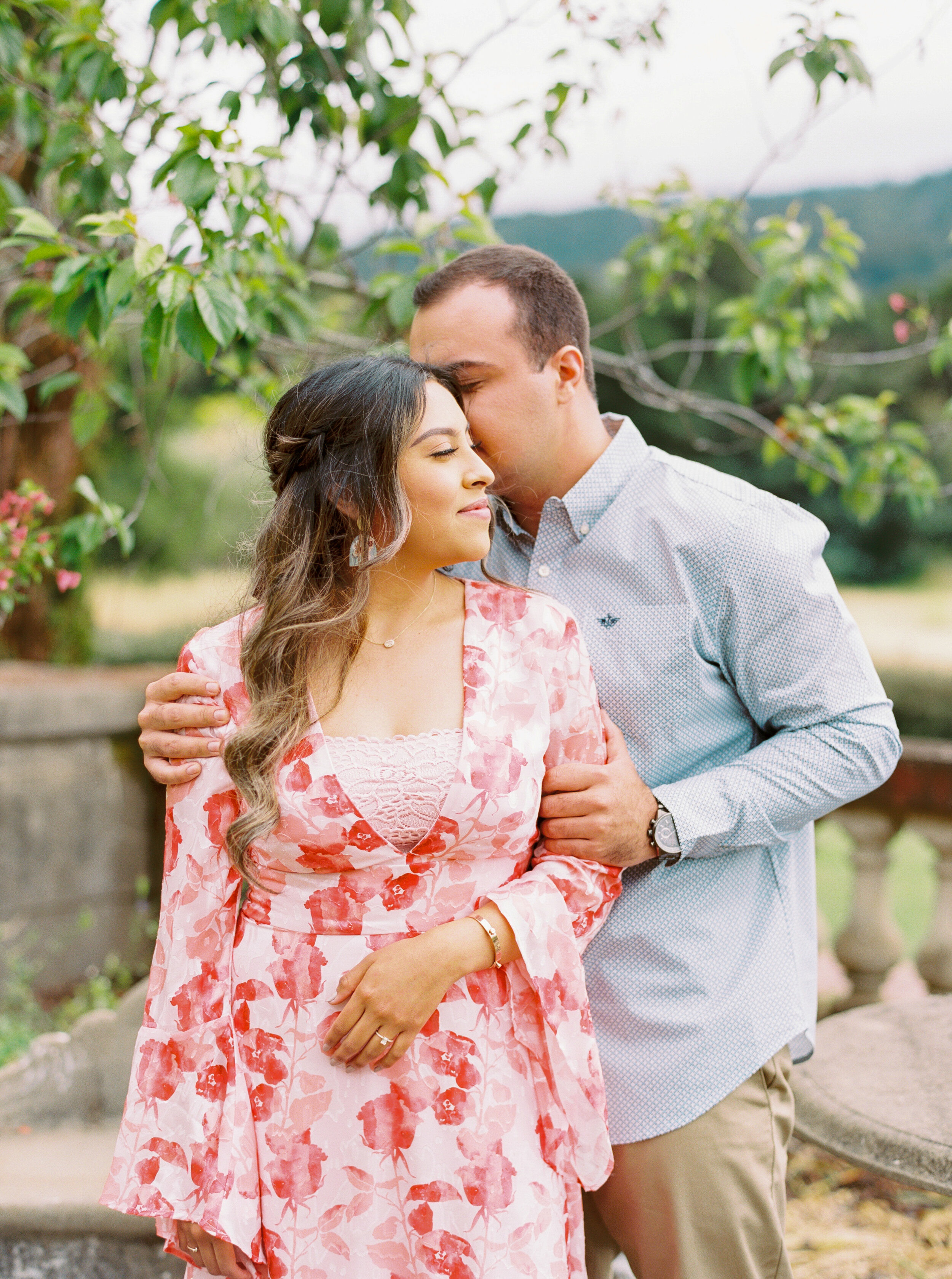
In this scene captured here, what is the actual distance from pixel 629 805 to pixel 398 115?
196 cm

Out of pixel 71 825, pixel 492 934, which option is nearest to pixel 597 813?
pixel 492 934

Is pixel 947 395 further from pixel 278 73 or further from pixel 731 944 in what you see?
Result: pixel 731 944

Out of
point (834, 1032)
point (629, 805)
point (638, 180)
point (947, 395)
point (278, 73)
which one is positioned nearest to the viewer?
point (629, 805)

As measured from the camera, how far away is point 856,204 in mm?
5621

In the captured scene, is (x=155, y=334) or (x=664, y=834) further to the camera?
(x=155, y=334)

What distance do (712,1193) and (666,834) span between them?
1.79 ft

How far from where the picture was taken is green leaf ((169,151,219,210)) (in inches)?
78.5

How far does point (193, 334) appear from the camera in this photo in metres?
1.94

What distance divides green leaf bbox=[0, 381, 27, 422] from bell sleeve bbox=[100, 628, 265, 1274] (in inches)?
45.4

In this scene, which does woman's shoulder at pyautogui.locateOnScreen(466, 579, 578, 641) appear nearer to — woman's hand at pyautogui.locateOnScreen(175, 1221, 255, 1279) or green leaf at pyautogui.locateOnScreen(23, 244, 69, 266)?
woman's hand at pyautogui.locateOnScreen(175, 1221, 255, 1279)

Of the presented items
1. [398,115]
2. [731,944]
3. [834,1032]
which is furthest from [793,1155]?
[398,115]

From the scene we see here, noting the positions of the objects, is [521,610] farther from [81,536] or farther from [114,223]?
[81,536]

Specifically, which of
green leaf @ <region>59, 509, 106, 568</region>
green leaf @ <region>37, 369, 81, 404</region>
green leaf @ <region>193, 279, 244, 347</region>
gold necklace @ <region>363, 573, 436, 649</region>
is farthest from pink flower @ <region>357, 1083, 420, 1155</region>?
green leaf @ <region>37, 369, 81, 404</region>

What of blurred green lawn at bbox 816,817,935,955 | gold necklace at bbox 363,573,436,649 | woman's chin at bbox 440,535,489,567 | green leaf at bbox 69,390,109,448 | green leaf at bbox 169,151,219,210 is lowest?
blurred green lawn at bbox 816,817,935,955
